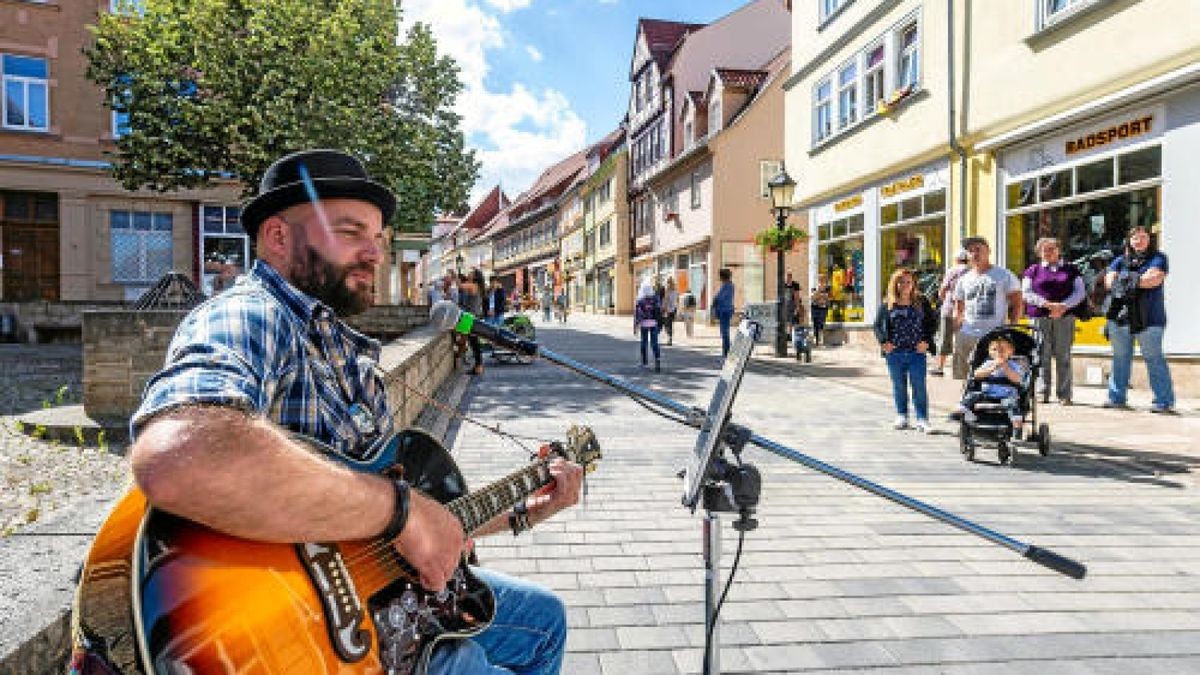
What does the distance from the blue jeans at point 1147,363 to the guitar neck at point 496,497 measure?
28.7 ft

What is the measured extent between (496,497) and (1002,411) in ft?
18.6

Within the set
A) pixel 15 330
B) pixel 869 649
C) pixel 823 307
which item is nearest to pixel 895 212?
pixel 823 307

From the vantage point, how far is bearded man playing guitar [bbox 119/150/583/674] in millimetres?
1283

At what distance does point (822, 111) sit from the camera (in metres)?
20.1

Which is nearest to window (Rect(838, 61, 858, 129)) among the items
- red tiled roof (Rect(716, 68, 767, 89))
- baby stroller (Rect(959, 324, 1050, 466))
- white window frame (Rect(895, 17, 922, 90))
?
white window frame (Rect(895, 17, 922, 90))

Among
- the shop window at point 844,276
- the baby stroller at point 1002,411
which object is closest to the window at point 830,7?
the shop window at point 844,276

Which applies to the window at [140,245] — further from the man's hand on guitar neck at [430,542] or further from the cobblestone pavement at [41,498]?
the man's hand on guitar neck at [430,542]

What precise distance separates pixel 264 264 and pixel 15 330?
67.9 ft

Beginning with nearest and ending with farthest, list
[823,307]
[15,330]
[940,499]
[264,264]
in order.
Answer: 1. [264,264]
2. [940,499]
3. [15,330]
4. [823,307]

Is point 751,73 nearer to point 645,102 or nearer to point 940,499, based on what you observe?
point 645,102

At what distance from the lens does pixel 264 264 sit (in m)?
1.79

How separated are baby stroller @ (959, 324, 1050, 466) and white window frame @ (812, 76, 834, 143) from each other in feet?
45.2

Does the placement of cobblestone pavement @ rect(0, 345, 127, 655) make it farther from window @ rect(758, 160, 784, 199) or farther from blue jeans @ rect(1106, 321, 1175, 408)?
window @ rect(758, 160, 784, 199)

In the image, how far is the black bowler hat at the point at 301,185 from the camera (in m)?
1.77
